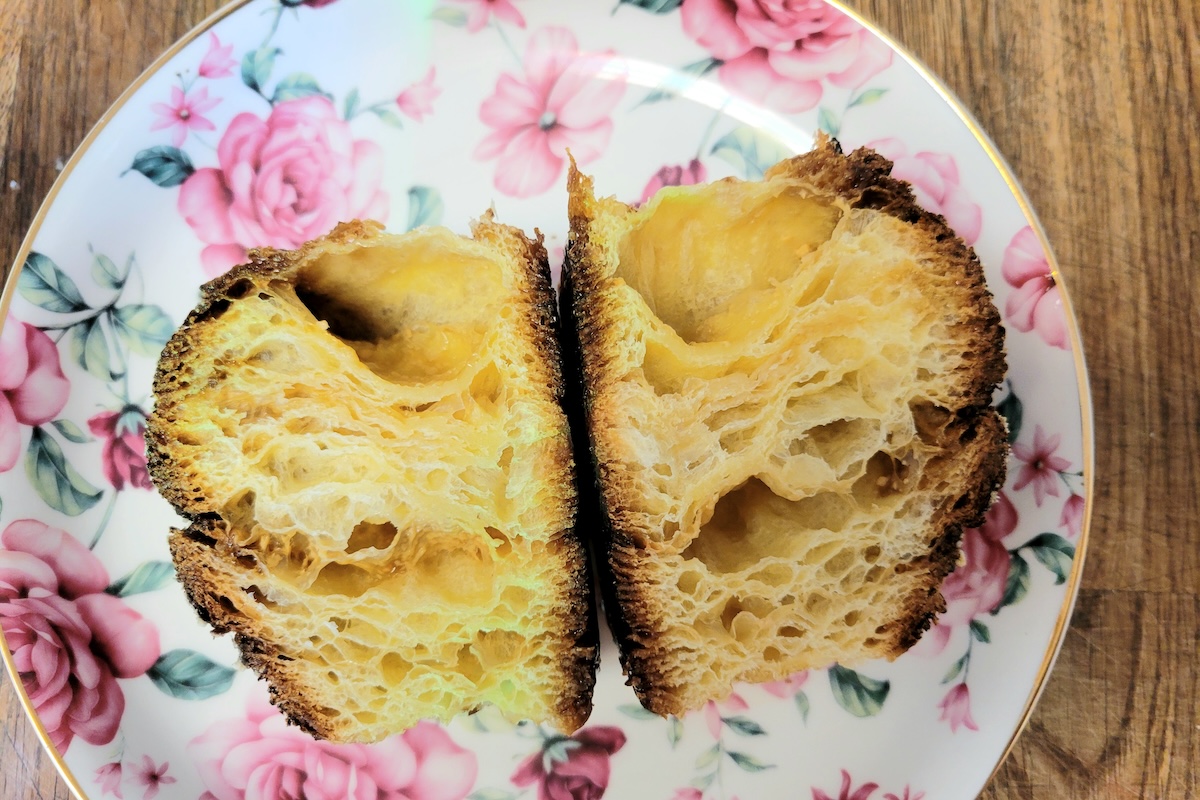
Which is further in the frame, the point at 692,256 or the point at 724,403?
the point at 692,256

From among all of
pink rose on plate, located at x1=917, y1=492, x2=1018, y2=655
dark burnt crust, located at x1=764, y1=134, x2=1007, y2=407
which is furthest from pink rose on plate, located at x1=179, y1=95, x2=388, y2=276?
pink rose on plate, located at x1=917, y1=492, x2=1018, y2=655

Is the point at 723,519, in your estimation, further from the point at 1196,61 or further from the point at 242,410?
the point at 1196,61

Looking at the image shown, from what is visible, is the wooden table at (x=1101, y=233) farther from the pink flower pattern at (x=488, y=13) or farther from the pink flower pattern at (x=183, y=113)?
the pink flower pattern at (x=488, y=13)

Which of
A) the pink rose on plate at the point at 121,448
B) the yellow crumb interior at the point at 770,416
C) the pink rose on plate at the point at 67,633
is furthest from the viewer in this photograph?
the pink rose on plate at the point at 121,448

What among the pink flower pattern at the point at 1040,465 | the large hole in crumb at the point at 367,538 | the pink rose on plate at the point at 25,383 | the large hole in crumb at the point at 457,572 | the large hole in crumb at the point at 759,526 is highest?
the pink rose on plate at the point at 25,383

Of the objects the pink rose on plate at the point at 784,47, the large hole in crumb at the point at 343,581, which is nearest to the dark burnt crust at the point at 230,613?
the large hole in crumb at the point at 343,581

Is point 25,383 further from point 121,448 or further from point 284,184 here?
point 284,184

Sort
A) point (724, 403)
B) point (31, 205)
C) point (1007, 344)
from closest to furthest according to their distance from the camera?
point (724, 403) → point (1007, 344) → point (31, 205)

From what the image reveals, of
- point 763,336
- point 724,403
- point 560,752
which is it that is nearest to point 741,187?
point 763,336
